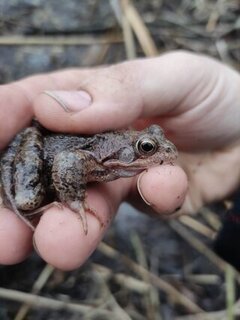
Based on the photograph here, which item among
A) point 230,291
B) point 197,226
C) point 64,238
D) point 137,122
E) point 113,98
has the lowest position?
point 230,291

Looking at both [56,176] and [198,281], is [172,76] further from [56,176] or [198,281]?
[198,281]

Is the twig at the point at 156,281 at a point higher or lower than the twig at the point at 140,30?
lower

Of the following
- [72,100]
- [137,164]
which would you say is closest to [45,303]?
[137,164]

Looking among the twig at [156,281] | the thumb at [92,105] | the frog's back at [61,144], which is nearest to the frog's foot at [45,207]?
the frog's back at [61,144]

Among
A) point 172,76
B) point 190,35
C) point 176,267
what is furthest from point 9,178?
point 190,35

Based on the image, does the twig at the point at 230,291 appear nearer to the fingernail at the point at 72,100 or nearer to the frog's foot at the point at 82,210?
the frog's foot at the point at 82,210

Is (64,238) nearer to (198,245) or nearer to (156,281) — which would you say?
(156,281)

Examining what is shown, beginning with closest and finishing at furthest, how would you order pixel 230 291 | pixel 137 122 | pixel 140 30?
pixel 137 122 → pixel 230 291 → pixel 140 30
